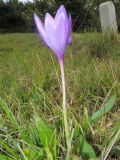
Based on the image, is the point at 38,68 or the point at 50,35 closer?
the point at 50,35

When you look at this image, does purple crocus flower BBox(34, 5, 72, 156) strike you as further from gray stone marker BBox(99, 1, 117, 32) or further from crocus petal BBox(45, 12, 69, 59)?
gray stone marker BBox(99, 1, 117, 32)

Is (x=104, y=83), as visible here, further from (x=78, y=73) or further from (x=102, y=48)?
(x=102, y=48)

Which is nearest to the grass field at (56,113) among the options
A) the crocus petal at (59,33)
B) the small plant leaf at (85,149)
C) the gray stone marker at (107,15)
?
the small plant leaf at (85,149)

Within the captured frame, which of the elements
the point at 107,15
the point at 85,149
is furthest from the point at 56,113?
the point at 107,15

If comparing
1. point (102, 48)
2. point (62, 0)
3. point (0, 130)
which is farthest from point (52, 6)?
point (0, 130)

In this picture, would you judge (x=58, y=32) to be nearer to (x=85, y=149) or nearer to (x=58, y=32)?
(x=58, y=32)

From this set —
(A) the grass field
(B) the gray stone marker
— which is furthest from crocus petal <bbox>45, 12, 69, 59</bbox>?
(B) the gray stone marker
